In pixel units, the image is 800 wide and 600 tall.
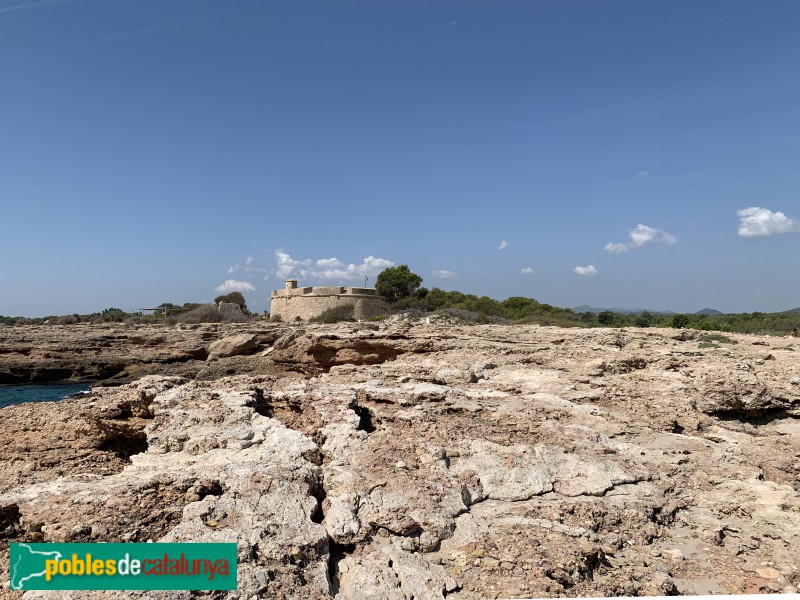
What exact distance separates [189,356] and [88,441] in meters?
17.2

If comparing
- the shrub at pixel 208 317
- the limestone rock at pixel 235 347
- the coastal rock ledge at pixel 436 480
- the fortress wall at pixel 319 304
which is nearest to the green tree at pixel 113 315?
the shrub at pixel 208 317

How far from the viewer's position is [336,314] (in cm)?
2944

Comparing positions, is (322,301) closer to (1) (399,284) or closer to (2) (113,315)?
(1) (399,284)

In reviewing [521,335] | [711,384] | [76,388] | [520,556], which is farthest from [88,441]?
[76,388]

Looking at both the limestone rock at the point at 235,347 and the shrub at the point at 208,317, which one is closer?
the limestone rock at the point at 235,347

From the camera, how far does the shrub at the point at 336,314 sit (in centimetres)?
2909

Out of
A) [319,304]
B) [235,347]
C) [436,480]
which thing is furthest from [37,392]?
[436,480]

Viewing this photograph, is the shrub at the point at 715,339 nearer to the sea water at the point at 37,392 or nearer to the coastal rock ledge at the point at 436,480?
the coastal rock ledge at the point at 436,480

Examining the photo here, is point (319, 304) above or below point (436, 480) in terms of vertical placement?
above

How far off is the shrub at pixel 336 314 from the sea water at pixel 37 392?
13085mm

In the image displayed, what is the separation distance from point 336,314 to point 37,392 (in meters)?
15.3

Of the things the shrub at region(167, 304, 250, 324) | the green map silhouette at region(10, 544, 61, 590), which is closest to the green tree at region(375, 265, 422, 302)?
the shrub at region(167, 304, 250, 324)

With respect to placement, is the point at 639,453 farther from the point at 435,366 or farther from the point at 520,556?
the point at 435,366

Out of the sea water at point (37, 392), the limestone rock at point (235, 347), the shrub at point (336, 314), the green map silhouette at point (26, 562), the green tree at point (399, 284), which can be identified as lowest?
the sea water at point (37, 392)
